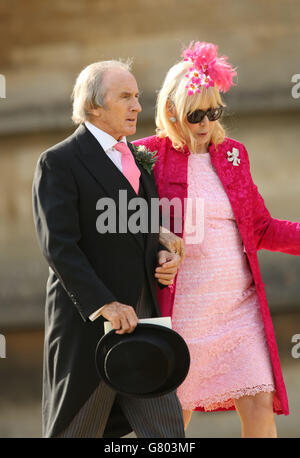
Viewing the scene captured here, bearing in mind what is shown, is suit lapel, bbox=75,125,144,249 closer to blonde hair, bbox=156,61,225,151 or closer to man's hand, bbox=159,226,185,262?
man's hand, bbox=159,226,185,262

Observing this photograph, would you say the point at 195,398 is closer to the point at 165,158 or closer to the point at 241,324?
the point at 241,324

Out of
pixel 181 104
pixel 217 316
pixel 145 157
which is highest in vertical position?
pixel 181 104

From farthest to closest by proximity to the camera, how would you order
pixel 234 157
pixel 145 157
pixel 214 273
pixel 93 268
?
pixel 234 157 < pixel 214 273 < pixel 145 157 < pixel 93 268

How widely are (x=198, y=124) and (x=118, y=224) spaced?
86 centimetres

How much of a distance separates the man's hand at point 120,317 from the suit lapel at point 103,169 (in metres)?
0.33

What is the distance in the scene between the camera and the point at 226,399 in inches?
164

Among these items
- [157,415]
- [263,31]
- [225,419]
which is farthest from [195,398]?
[263,31]

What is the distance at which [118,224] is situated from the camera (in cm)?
352

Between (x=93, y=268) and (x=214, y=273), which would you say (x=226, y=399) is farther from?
(x=93, y=268)

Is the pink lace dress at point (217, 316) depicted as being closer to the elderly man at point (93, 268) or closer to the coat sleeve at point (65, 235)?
the elderly man at point (93, 268)
